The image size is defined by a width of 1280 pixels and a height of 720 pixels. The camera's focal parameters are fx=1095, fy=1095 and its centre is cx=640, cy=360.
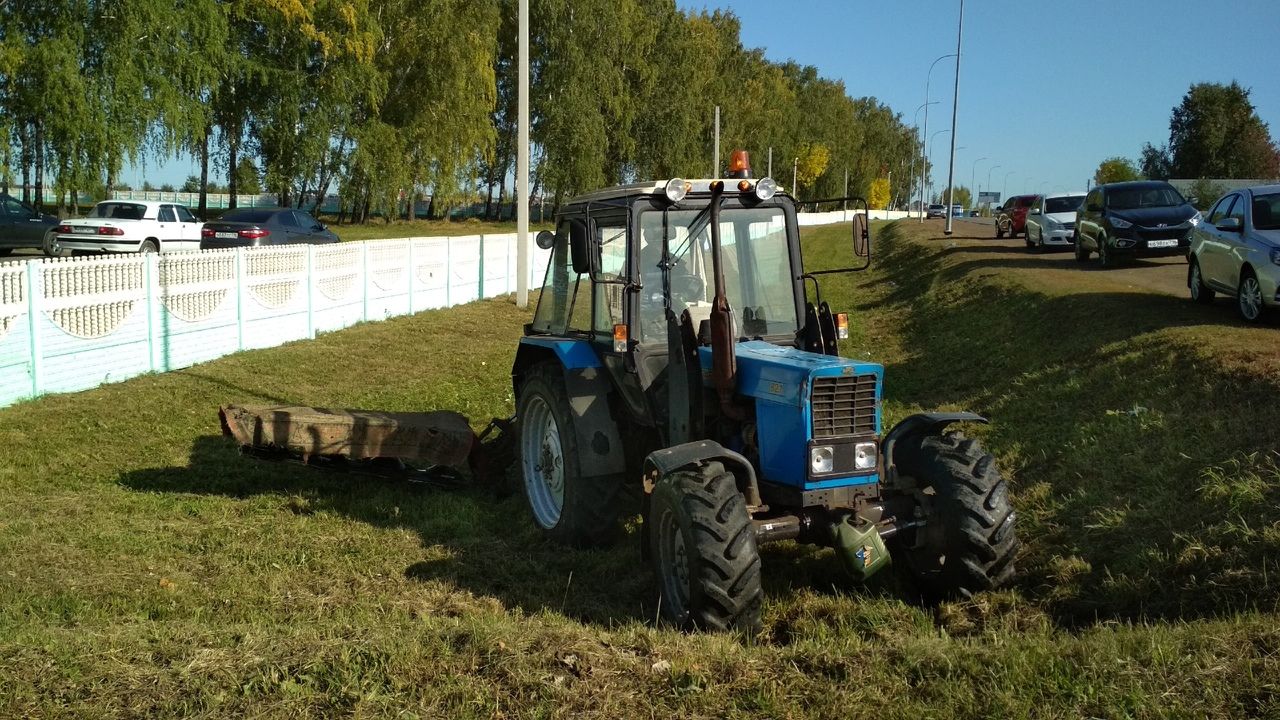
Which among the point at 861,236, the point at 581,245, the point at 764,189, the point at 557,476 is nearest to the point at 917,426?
the point at 861,236

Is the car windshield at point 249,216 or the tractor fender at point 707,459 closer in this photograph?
the tractor fender at point 707,459

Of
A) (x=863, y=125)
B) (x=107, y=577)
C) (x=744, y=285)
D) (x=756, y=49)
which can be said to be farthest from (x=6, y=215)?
(x=863, y=125)

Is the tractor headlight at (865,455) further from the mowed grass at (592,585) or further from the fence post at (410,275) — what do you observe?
the fence post at (410,275)

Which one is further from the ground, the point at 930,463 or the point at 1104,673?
the point at 930,463

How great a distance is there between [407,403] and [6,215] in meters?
18.0

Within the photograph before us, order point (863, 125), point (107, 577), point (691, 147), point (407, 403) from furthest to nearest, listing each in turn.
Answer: point (863, 125) < point (691, 147) < point (407, 403) < point (107, 577)

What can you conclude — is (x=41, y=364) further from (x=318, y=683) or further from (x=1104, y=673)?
(x=1104, y=673)

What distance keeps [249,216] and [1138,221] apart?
1855cm

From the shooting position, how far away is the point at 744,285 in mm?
6500

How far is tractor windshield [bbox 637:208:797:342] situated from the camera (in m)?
6.36

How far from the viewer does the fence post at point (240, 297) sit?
14.2m

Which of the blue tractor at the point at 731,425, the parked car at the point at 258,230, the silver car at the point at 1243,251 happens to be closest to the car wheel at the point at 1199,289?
the silver car at the point at 1243,251

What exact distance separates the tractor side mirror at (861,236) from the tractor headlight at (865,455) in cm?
103

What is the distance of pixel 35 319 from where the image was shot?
10.6 meters
